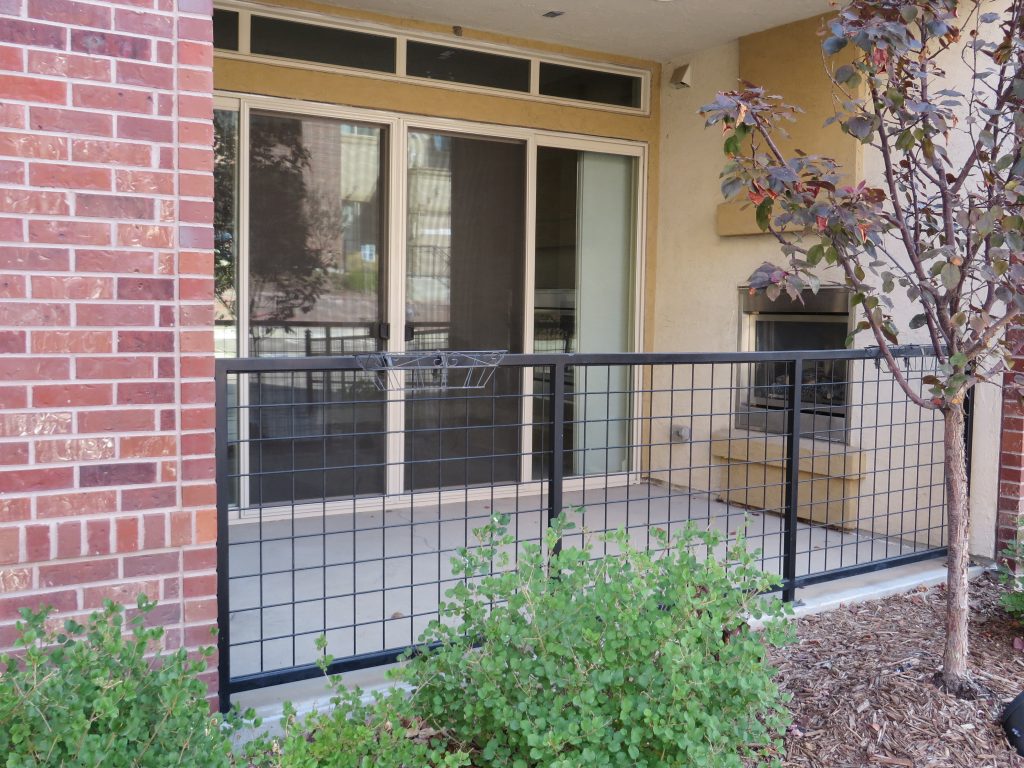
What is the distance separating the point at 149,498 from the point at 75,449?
8.3 inches

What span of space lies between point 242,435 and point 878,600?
3290 mm

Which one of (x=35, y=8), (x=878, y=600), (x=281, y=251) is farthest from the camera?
(x=281, y=251)

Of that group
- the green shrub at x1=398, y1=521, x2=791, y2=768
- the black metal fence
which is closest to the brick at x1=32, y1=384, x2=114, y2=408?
the green shrub at x1=398, y1=521, x2=791, y2=768

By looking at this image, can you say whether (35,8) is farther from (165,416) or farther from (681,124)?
(681,124)

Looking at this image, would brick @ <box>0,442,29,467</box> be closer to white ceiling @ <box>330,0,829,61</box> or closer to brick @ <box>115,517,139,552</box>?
brick @ <box>115,517,139,552</box>

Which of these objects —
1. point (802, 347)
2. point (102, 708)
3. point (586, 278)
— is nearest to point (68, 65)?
point (102, 708)

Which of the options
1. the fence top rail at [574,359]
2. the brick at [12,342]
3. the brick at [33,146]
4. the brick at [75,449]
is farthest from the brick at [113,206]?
the brick at [75,449]

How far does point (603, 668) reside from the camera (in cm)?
209

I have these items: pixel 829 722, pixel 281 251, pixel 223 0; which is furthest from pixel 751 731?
pixel 223 0

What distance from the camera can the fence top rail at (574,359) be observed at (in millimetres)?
2594

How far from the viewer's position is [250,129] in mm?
4918

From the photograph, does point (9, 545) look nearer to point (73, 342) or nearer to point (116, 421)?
point (116, 421)

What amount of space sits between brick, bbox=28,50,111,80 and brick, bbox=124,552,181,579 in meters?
1.17

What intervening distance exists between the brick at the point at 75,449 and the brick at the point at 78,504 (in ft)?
0.28
